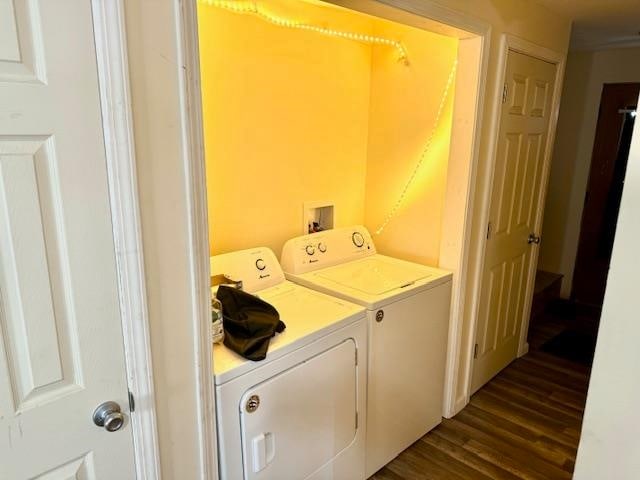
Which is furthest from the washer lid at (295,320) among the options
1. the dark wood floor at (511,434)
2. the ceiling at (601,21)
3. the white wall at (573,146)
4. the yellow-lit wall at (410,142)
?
the white wall at (573,146)

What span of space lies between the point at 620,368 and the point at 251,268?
5.04ft

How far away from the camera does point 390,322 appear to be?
1952 millimetres

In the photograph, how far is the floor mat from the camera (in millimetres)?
3221

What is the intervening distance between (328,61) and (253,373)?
167 cm

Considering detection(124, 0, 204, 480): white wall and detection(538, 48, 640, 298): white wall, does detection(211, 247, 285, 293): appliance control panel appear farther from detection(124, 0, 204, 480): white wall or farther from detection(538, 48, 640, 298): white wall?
detection(538, 48, 640, 298): white wall

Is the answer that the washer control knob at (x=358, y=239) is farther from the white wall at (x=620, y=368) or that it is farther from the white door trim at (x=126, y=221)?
the white wall at (x=620, y=368)

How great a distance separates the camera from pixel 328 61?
2.33 meters

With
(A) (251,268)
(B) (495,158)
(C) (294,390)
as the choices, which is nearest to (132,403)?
(C) (294,390)

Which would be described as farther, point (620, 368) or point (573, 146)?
point (573, 146)

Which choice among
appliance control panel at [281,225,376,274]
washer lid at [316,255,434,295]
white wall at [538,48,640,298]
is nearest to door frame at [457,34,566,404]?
washer lid at [316,255,434,295]

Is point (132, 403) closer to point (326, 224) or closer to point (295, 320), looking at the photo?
point (295, 320)

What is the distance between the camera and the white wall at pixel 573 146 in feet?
12.1

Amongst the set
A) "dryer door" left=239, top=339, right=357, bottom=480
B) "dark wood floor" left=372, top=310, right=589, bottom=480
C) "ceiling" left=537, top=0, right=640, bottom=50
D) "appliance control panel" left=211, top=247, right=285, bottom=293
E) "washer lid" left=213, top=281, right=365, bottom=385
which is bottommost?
"dark wood floor" left=372, top=310, right=589, bottom=480

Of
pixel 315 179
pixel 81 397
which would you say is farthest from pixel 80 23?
pixel 315 179
